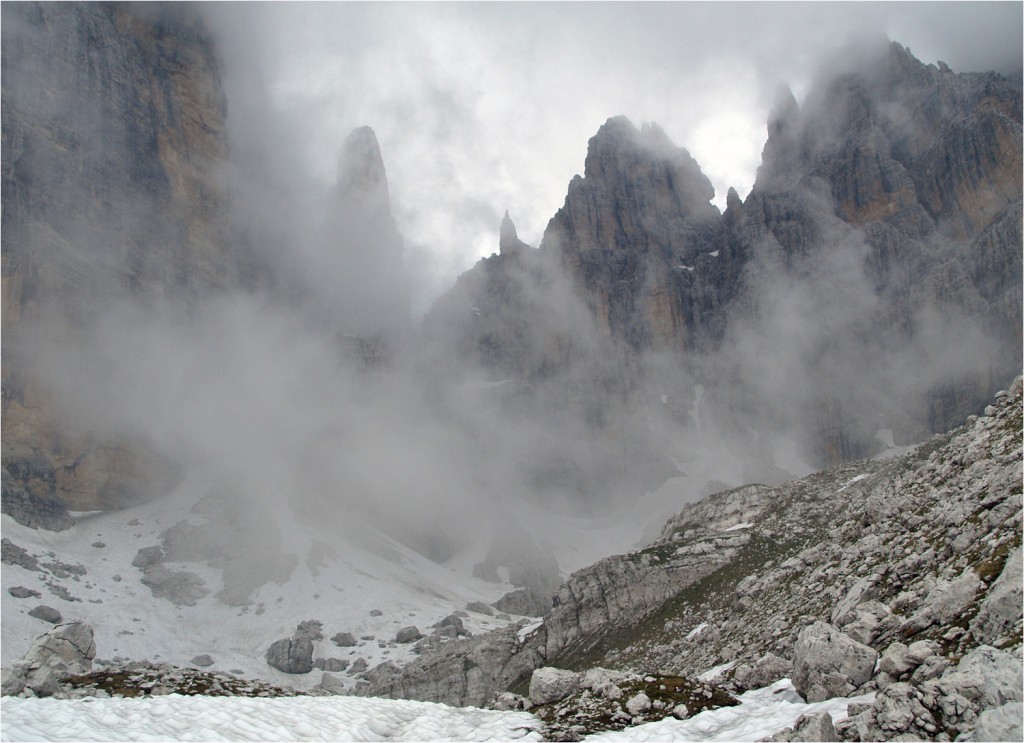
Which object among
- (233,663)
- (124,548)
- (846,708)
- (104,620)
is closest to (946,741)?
(846,708)

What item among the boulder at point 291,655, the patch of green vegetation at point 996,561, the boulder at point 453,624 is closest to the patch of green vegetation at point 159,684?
the patch of green vegetation at point 996,561

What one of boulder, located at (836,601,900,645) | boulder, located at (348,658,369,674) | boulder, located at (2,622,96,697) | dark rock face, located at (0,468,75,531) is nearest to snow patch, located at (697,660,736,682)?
boulder, located at (836,601,900,645)

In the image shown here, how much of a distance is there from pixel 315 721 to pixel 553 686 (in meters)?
8.17

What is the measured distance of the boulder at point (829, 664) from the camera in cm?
1805

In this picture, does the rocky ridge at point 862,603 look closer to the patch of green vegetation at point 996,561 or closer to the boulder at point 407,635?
the patch of green vegetation at point 996,561

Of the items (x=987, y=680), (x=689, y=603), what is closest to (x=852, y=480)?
(x=689, y=603)

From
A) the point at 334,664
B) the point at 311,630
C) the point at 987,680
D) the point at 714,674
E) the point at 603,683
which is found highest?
the point at 311,630

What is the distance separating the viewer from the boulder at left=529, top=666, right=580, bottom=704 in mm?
24422

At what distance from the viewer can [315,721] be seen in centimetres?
2069

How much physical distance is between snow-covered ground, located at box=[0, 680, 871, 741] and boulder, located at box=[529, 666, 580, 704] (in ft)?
5.98

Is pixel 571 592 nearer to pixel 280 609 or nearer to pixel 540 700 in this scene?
pixel 540 700

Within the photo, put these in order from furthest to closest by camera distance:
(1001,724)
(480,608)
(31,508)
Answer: (480,608) < (31,508) < (1001,724)

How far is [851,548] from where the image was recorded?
40156 mm

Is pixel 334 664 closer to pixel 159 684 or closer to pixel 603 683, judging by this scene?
pixel 159 684
